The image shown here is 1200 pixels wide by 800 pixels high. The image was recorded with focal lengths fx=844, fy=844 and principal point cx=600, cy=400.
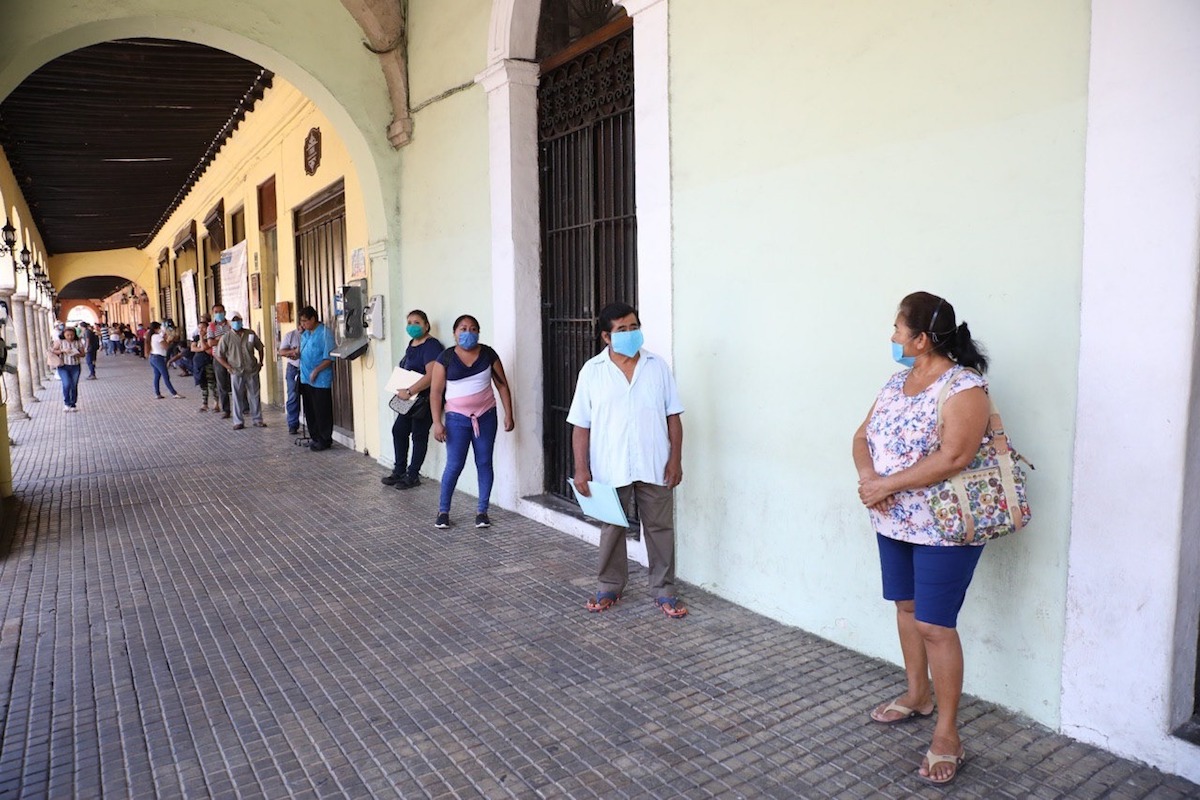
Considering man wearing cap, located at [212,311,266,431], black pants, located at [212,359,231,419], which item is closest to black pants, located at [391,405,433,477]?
man wearing cap, located at [212,311,266,431]

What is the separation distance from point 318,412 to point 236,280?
7257mm

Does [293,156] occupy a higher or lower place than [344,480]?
higher

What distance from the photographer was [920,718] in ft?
10.5

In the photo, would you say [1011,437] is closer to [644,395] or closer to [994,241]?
[994,241]

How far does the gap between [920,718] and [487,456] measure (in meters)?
3.65

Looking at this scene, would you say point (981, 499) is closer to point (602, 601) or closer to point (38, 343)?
point (602, 601)

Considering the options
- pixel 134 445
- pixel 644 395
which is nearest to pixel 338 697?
pixel 644 395

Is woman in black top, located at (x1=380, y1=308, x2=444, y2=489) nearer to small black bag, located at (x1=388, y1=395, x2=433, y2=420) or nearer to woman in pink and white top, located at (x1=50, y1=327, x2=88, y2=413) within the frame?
small black bag, located at (x1=388, y1=395, x2=433, y2=420)

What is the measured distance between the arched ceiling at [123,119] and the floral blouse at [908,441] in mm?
9860

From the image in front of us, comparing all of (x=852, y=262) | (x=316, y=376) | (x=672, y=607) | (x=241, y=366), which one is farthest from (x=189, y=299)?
(x=852, y=262)

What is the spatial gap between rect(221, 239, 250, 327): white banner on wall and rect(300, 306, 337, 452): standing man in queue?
590cm

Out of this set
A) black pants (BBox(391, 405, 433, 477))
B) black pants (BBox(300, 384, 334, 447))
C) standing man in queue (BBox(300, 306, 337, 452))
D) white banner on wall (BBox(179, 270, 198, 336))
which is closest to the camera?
black pants (BBox(391, 405, 433, 477))

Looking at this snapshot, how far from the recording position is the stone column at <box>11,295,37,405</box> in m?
16.9

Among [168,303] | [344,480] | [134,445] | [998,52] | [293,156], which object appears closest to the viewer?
[998,52]
